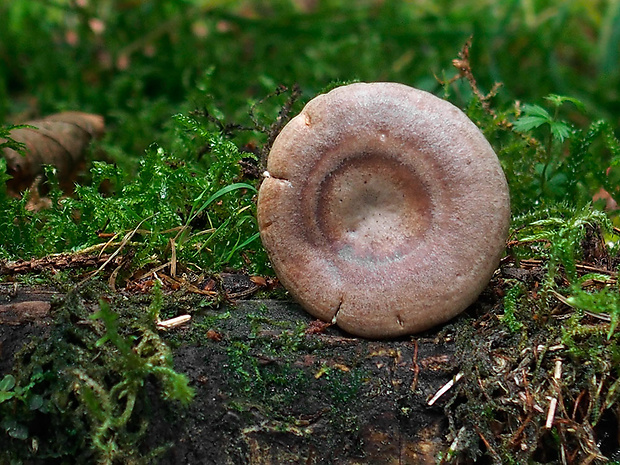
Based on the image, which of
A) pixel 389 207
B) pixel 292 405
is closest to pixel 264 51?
pixel 389 207

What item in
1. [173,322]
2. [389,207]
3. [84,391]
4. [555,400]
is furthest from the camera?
[389,207]

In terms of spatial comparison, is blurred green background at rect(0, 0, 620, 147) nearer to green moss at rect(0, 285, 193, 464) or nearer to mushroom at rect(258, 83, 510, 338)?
mushroom at rect(258, 83, 510, 338)

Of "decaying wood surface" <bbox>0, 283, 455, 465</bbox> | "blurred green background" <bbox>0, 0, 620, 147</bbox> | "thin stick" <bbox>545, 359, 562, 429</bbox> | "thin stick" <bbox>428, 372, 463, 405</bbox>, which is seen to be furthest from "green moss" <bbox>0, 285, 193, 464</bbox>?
"blurred green background" <bbox>0, 0, 620, 147</bbox>

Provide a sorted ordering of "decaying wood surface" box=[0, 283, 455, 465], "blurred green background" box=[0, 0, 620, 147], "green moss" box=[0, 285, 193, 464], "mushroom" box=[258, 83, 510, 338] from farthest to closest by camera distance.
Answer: "blurred green background" box=[0, 0, 620, 147] → "mushroom" box=[258, 83, 510, 338] → "decaying wood surface" box=[0, 283, 455, 465] → "green moss" box=[0, 285, 193, 464]

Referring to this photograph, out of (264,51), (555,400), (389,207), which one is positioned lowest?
(555,400)

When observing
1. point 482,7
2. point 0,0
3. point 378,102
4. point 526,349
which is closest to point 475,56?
point 482,7

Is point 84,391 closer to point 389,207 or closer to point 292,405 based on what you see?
point 292,405

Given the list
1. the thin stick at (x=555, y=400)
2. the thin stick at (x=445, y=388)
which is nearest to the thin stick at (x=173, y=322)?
the thin stick at (x=445, y=388)

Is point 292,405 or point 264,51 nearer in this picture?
point 292,405

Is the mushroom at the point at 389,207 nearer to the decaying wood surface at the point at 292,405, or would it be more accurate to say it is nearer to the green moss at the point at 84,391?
the decaying wood surface at the point at 292,405
